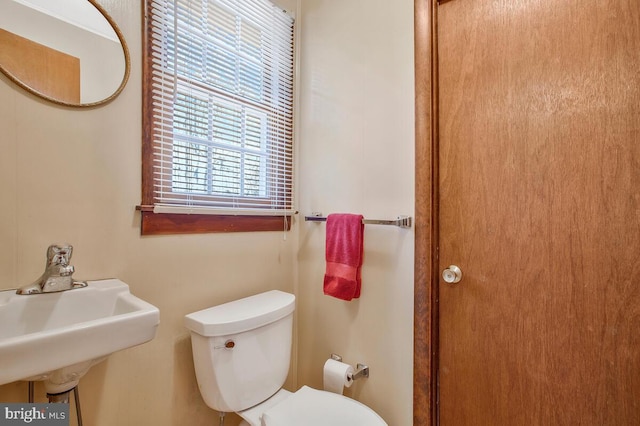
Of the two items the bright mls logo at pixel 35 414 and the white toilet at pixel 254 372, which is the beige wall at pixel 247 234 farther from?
the white toilet at pixel 254 372

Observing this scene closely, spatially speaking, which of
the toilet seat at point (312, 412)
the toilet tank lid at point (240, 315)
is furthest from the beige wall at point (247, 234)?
the toilet seat at point (312, 412)

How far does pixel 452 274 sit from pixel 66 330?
1.19 metres

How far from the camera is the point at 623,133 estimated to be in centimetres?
84

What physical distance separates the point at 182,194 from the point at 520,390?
145 centimetres

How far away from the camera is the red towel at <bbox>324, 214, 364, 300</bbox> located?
1320mm

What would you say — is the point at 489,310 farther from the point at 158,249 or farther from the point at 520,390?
the point at 158,249

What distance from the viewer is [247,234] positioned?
144 cm

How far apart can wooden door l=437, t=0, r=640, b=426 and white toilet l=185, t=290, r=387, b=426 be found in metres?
0.48

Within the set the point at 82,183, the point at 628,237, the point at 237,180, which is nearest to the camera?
the point at 628,237

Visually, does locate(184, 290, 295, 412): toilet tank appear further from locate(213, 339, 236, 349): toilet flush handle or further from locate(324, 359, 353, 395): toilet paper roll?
locate(324, 359, 353, 395): toilet paper roll

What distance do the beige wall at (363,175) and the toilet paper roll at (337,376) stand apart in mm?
95

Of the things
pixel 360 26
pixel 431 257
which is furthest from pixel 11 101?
pixel 431 257

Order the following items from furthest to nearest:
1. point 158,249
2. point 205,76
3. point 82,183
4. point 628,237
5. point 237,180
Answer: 1. point 237,180
2. point 205,76
3. point 158,249
4. point 82,183
5. point 628,237

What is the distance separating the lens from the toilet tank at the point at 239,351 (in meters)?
1.08
